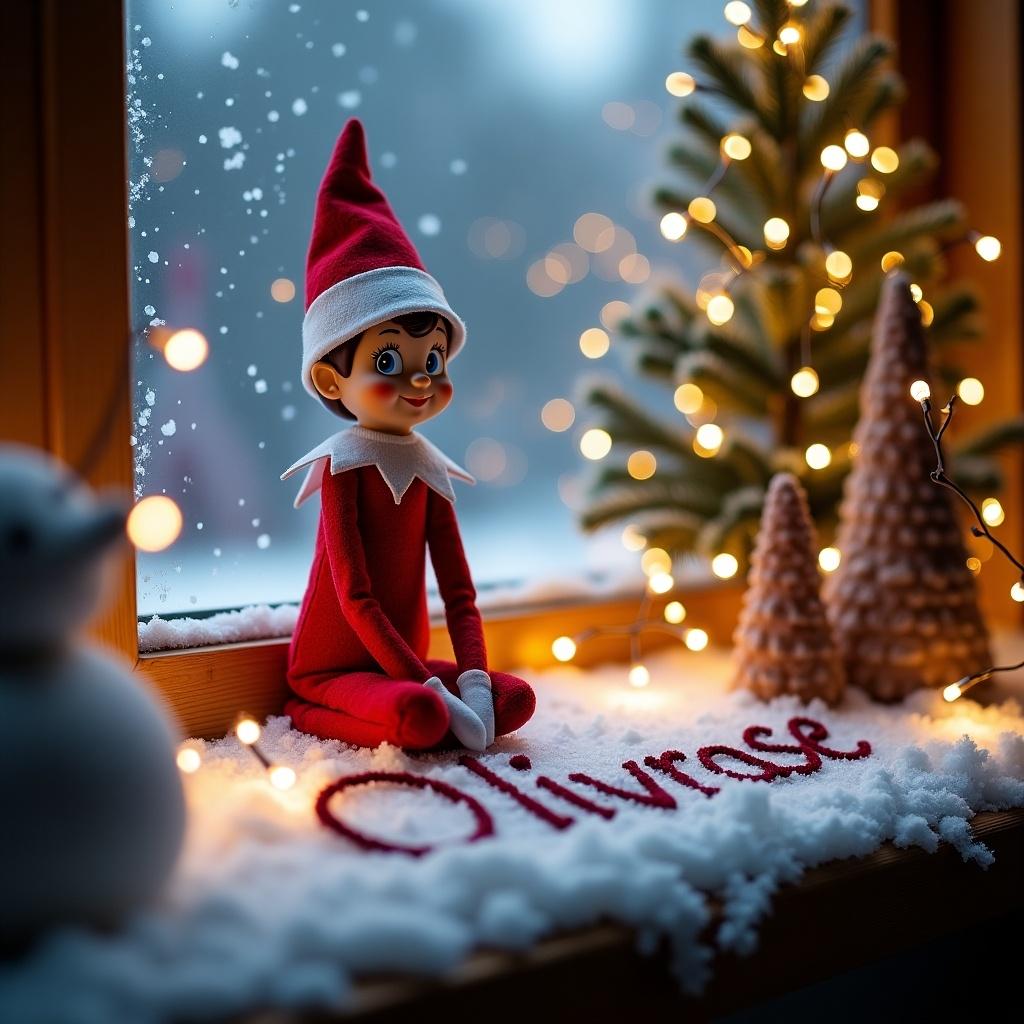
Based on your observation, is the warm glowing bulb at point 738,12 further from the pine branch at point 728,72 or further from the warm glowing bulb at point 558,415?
the warm glowing bulb at point 558,415

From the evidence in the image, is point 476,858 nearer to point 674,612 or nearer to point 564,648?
point 564,648

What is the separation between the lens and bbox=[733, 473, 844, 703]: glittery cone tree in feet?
3.91

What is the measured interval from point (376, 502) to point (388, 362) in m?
0.16

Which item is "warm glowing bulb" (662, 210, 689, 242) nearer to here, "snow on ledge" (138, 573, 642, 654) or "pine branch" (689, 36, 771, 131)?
"pine branch" (689, 36, 771, 131)

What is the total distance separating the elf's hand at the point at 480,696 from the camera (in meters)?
1.02

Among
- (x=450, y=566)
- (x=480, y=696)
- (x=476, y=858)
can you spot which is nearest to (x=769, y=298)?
(x=450, y=566)

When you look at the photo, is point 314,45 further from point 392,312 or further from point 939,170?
point 939,170

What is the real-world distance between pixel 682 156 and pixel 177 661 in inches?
39.2

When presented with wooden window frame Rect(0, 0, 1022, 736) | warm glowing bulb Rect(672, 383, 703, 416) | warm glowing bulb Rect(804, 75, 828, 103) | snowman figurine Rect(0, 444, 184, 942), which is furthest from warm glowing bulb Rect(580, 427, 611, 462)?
snowman figurine Rect(0, 444, 184, 942)

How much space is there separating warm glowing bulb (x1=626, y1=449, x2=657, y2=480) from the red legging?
0.49 meters

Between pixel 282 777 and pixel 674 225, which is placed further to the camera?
pixel 674 225

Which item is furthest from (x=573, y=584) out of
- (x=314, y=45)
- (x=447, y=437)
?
(x=314, y=45)

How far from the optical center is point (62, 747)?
64 centimetres

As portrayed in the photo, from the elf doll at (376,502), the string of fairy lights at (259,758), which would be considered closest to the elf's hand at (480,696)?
the elf doll at (376,502)
